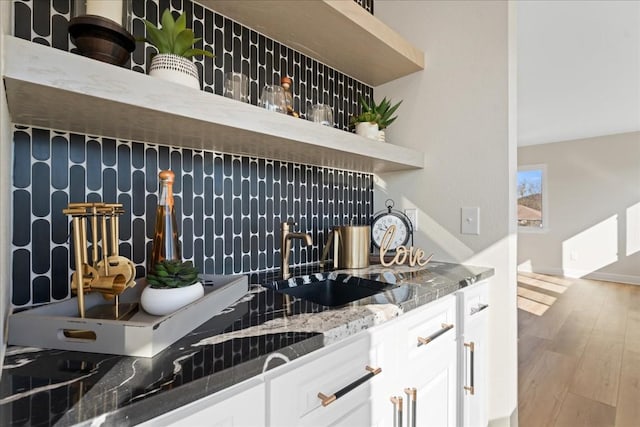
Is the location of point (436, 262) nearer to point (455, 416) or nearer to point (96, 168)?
point (455, 416)

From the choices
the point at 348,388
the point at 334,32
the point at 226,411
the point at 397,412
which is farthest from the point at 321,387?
the point at 334,32

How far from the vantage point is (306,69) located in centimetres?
153

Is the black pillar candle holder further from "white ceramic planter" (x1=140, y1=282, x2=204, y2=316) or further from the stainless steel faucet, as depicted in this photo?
the stainless steel faucet

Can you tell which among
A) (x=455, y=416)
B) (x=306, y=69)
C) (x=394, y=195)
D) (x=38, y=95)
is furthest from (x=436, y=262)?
(x=38, y=95)

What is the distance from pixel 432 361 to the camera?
1.08 metres

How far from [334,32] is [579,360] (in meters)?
2.93

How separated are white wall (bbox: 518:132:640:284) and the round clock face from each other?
571cm

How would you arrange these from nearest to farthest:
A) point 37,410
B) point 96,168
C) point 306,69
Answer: point 37,410 → point 96,168 → point 306,69

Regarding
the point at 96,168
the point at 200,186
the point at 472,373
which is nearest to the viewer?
the point at 96,168

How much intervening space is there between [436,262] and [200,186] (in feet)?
3.81

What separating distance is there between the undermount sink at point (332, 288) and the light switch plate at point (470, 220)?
2.04 feet

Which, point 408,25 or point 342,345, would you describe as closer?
point 342,345

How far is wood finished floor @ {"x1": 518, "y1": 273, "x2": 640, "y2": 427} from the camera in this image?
1.84 m

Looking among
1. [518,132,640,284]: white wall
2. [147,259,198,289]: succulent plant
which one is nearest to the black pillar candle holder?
[147,259,198,289]: succulent plant
